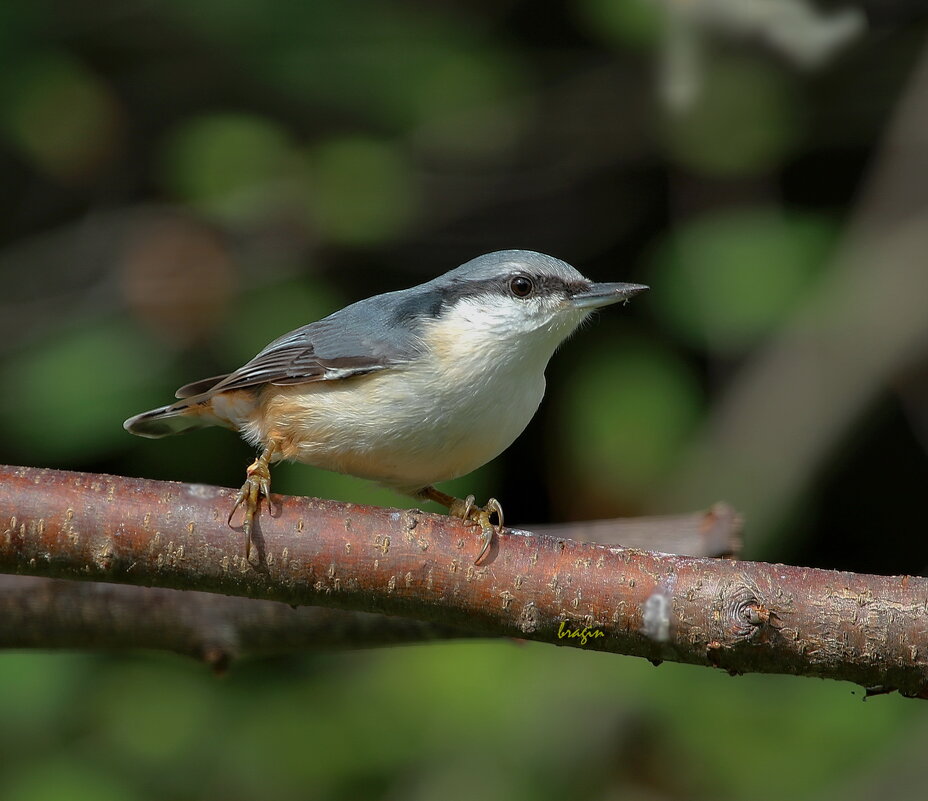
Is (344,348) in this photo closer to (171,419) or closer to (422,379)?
(422,379)

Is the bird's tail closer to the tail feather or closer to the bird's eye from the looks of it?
the tail feather

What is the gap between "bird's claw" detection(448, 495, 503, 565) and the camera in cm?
188

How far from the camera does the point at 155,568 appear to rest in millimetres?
1892

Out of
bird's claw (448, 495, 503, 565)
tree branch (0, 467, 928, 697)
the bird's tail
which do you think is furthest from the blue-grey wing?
tree branch (0, 467, 928, 697)

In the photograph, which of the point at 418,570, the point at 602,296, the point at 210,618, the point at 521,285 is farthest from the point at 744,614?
the point at 210,618

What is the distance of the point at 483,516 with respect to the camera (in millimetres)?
2105

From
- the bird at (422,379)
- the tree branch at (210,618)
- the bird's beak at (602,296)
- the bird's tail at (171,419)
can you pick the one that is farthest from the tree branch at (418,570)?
the bird's tail at (171,419)

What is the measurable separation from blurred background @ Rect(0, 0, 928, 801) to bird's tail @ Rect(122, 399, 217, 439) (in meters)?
0.30

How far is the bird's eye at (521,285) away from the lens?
2.61m

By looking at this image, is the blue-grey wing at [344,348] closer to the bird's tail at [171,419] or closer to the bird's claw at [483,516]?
the bird's tail at [171,419]

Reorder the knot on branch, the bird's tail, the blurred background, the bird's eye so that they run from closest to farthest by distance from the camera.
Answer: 1. the knot on branch
2. the bird's eye
3. the bird's tail
4. the blurred background

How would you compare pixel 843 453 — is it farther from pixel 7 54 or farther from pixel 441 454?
pixel 7 54

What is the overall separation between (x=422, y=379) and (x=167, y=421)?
101cm

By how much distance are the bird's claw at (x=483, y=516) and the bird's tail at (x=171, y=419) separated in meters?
0.85
